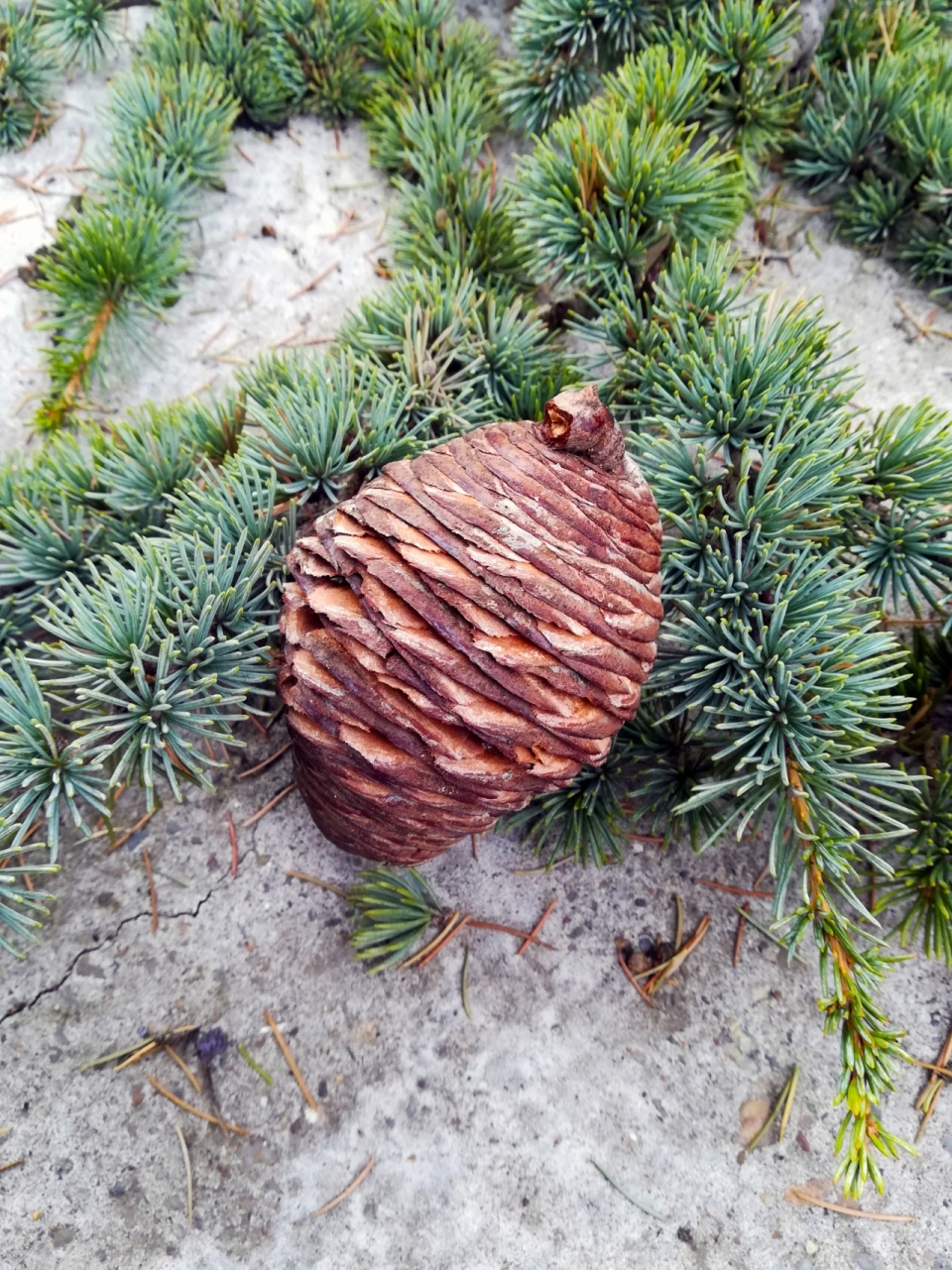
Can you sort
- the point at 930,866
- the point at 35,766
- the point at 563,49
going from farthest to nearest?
the point at 563,49, the point at 930,866, the point at 35,766

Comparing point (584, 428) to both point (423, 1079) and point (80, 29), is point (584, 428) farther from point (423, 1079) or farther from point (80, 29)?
point (80, 29)

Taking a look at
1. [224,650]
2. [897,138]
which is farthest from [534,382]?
[897,138]

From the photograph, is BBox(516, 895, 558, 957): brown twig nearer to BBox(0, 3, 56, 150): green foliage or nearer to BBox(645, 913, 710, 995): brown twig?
BBox(645, 913, 710, 995): brown twig

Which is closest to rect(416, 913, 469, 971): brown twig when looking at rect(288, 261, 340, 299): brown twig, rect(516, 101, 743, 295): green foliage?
rect(516, 101, 743, 295): green foliage

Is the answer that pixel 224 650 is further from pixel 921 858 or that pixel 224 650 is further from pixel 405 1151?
pixel 921 858

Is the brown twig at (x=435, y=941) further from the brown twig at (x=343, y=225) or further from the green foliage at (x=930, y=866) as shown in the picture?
the brown twig at (x=343, y=225)

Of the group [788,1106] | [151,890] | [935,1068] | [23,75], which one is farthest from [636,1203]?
[23,75]

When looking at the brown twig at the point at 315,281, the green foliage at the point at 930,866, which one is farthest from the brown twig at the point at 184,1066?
the brown twig at the point at 315,281
